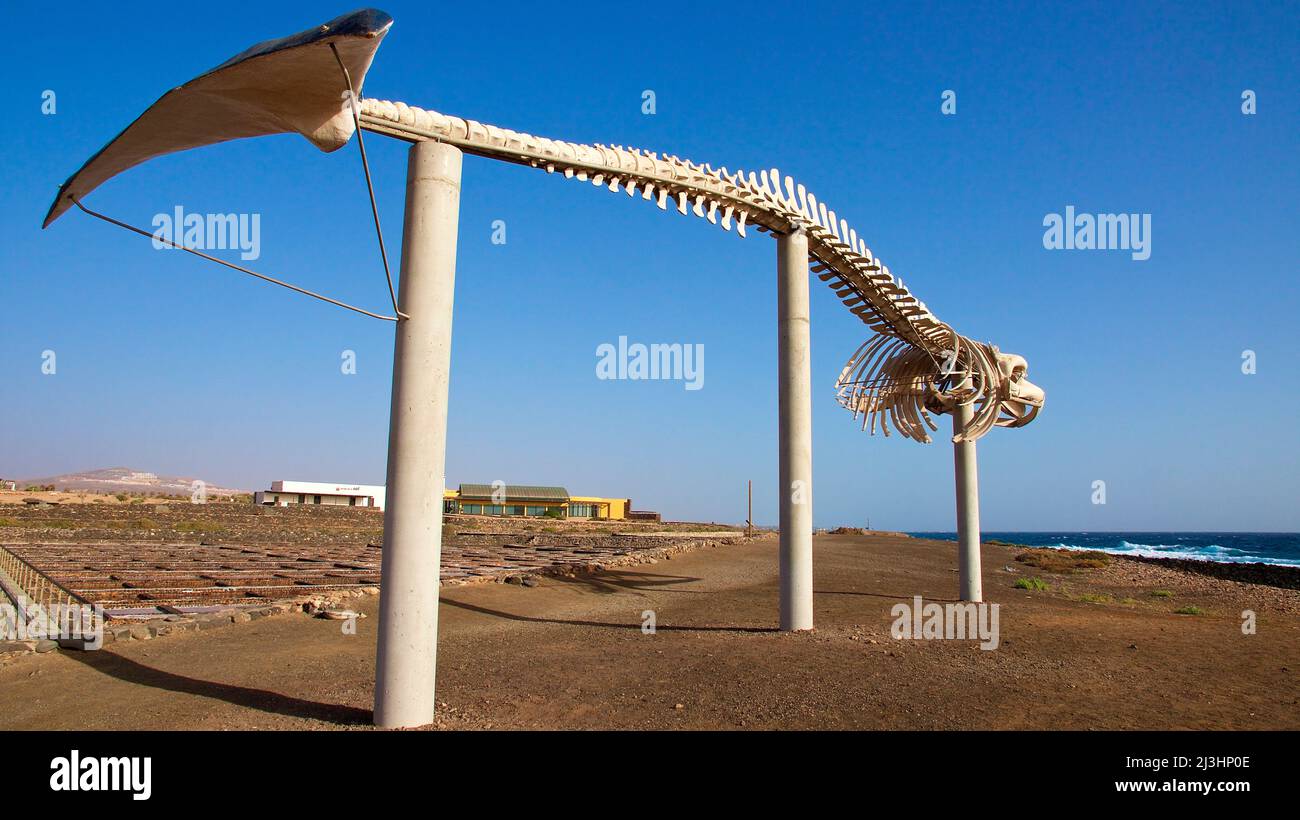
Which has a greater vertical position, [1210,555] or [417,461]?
[417,461]

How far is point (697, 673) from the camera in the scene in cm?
932

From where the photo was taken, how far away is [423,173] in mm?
7250

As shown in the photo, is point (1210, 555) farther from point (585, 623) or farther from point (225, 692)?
point (225, 692)

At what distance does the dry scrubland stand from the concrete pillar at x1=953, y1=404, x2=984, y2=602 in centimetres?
101

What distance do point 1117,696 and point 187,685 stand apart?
10.8 metres

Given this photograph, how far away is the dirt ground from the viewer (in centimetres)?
738

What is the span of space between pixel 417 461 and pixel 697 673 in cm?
475

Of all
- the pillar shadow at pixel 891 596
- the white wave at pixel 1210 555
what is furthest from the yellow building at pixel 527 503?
the pillar shadow at pixel 891 596

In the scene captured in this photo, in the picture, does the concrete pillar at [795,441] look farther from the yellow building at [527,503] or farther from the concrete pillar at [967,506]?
the yellow building at [527,503]

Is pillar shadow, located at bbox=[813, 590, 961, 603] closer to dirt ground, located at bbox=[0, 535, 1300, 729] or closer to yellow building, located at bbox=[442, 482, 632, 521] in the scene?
dirt ground, located at bbox=[0, 535, 1300, 729]

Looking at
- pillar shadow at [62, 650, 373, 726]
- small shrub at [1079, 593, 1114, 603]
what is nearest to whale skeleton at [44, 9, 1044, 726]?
pillar shadow at [62, 650, 373, 726]

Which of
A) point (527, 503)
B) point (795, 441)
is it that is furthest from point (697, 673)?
point (527, 503)

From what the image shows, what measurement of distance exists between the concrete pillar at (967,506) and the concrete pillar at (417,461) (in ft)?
42.5
